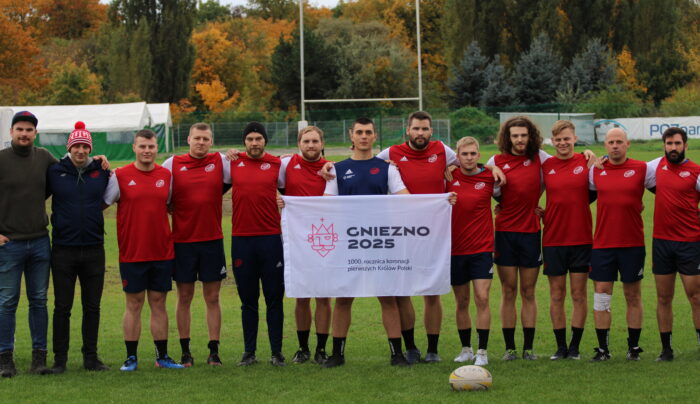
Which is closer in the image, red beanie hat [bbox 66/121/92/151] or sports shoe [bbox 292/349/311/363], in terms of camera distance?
red beanie hat [bbox 66/121/92/151]

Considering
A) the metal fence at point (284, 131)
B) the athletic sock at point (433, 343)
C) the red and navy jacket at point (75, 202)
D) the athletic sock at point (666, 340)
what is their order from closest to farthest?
the red and navy jacket at point (75, 202) → the athletic sock at point (666, 340) → the athletic sock at point (433, 343) → the metal fence at point (284, 131)

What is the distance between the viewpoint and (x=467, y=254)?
8281mm

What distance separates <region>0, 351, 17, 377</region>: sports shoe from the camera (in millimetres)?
7945

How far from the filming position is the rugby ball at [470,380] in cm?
713

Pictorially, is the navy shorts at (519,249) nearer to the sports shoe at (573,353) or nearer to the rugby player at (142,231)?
the sports shoe at (573,353)

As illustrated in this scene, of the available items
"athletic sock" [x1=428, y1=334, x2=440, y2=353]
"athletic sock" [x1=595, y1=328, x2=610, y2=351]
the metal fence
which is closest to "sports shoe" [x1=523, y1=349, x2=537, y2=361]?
"athletic sock" [x1=595, y1=328, x2=610, y2=351]

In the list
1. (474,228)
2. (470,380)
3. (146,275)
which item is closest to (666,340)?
(474,228)

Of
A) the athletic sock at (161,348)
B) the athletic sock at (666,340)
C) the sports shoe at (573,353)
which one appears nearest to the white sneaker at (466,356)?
the sports shoe at (573,353)

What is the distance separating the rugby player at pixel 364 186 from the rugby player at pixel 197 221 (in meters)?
1.07

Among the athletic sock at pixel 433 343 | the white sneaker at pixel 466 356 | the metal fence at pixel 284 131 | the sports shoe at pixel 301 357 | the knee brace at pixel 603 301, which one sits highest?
the metal fence at pixel 284 131

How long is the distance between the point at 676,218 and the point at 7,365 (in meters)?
6.00

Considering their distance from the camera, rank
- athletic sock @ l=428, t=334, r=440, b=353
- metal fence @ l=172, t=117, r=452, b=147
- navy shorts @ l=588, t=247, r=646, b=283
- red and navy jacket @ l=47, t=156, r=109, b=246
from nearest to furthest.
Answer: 1. red and navy jacket @ l=47, t=156, r=109, b=246
2. navy shorts @ l=588, t=247, r=646, b=283
3. athletic sock @ l=428, t=334, r=440, b=353
4. metal fence @ l=172, t=117, r=452, b=147

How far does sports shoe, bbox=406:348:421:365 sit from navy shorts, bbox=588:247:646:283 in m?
1.76

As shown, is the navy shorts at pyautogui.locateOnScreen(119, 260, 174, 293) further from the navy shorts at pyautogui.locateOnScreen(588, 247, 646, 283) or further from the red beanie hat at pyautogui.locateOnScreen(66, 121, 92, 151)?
the navy shorts at pyautogui.locateOnScreen(588, 247, 646, 283)
